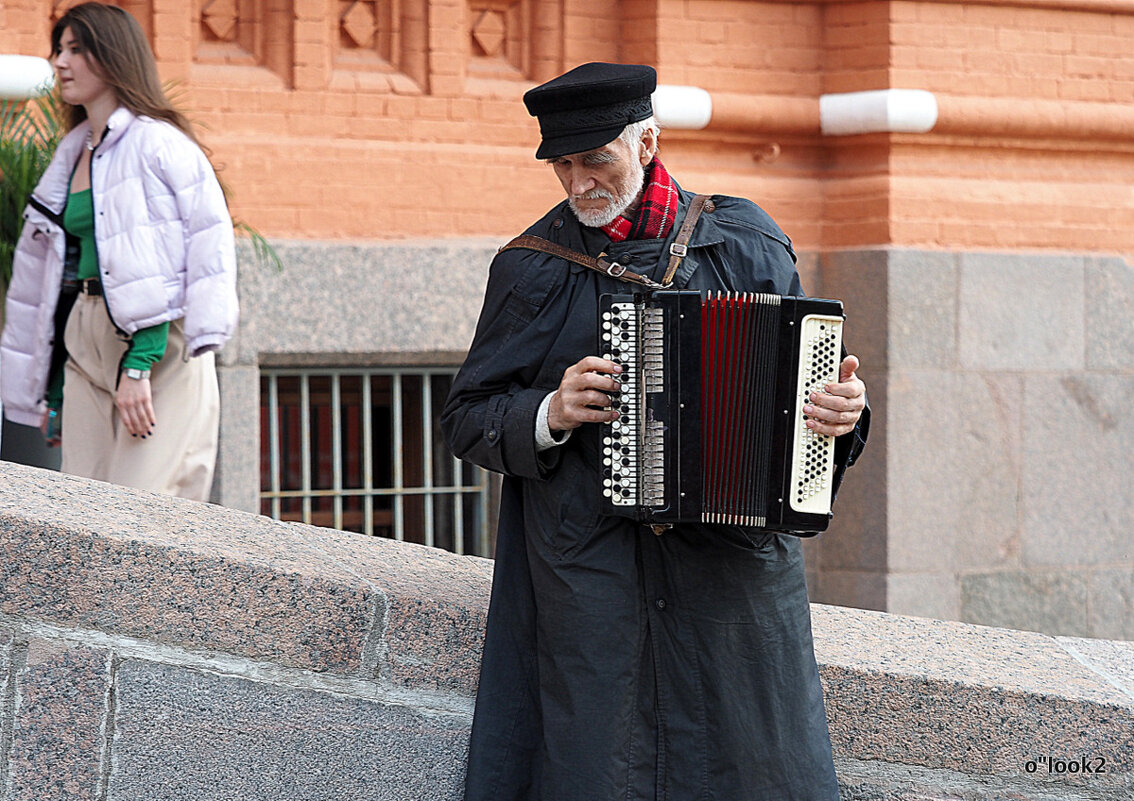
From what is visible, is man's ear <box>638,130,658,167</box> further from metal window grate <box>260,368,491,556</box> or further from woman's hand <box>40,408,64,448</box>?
metal window grate <box>260,368,491,556</box>

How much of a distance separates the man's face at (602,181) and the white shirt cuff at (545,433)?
38cm

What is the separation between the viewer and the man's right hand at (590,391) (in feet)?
8.30

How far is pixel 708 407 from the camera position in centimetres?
257

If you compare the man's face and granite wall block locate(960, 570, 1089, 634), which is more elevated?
the man's face

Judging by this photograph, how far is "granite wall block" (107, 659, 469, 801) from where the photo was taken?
2.70m

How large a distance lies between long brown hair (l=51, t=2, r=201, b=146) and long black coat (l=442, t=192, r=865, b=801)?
192 cm

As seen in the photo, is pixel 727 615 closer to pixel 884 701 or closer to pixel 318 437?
pixel 884 701

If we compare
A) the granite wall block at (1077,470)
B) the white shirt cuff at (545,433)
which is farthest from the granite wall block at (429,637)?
the granite wall block at (1077,470)

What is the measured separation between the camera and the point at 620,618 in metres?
2.61

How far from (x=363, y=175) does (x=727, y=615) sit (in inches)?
140

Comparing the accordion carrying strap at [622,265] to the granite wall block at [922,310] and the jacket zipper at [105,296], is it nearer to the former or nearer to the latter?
the jacket zipper at [105,296]

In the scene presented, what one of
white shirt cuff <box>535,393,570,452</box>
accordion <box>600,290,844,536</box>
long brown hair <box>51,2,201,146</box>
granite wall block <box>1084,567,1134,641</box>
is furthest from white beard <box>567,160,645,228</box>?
granite wall block <box>1084,567,1134,641</box>

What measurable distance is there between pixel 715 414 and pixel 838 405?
225 mm

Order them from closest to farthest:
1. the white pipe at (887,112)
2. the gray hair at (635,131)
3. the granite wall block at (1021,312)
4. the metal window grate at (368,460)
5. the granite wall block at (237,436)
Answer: the gray hair at (635,131) → the granite wall block at (237,436) → the metal window grate at (368,460) → the white pipe at (887,112) → the granite wall block at (1021,312)
